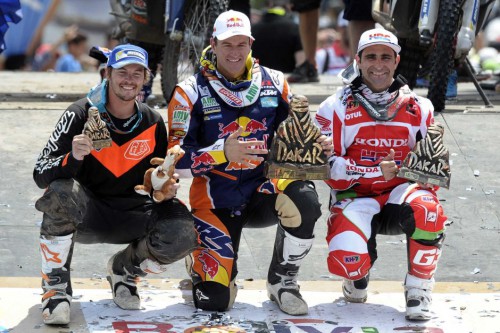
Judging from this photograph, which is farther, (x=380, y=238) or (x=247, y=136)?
(x=380, y=238)

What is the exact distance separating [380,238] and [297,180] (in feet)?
4.52

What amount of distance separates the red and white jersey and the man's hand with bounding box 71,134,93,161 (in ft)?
4.01

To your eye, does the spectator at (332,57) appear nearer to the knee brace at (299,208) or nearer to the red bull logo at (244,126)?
the red bull logo at (244,126)

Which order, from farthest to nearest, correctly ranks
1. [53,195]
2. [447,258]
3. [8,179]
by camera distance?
[8,179]
[447,258]
[53,195]

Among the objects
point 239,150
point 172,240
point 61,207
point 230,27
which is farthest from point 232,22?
point 61,207

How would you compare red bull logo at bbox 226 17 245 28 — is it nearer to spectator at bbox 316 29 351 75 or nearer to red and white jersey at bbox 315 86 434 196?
red and white jersey at bbox 315 86 434 196

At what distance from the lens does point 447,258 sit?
22.0 feet

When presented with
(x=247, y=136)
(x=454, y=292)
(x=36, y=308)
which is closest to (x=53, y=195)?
(x=36, y=308)

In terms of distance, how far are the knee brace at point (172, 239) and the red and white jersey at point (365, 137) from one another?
30.3 inches

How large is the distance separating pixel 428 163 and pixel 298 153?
2.04 feet

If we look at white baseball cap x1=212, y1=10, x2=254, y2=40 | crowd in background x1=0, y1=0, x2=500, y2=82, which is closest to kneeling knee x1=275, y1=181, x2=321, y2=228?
white baseball cap x1=212, y1=10, x2=254, y2=40

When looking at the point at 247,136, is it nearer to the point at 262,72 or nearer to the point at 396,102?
the point at 262,72

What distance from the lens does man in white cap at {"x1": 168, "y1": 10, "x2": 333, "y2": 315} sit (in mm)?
5785

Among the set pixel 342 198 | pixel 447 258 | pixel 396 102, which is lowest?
pixel 447 258
